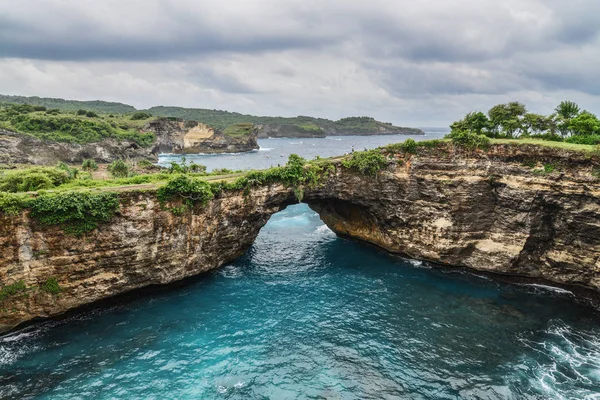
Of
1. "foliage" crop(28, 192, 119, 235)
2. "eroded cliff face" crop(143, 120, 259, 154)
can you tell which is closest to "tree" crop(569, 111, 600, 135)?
"foliage" crop(28, 192, 119, 235)

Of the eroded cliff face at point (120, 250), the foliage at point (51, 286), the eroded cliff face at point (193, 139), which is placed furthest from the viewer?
the eroded cliff face at point (193, 139)

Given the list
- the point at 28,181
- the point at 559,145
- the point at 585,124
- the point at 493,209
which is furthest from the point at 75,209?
the point at 585,124

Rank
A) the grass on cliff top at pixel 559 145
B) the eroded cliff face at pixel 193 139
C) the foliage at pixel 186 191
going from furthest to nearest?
the eroded cliff face at pixel 193 139
the grass on cliff top at pixel 559 145
the foliage at pixel 186 191

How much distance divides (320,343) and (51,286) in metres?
20.3

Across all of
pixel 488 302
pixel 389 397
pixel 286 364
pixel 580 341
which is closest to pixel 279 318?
pixel 286 364

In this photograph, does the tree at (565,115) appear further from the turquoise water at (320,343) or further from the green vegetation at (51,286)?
the green vegetation at (51,286)

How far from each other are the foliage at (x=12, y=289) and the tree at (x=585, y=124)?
51599 millimetres

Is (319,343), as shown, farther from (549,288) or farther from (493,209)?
(549,288)

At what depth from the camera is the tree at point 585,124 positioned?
34688 millimetres

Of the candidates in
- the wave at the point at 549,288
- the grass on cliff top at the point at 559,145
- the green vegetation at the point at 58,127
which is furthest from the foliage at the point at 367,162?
the green vegetation at the point at 58,127

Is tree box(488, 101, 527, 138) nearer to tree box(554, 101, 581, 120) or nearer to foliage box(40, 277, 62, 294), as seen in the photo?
tree box(554, 101, 581, 120)

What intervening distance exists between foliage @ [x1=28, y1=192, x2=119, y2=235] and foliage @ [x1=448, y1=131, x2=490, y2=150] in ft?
105

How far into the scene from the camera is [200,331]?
84.9 ft

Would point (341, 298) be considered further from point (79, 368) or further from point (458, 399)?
point (79, 368)
